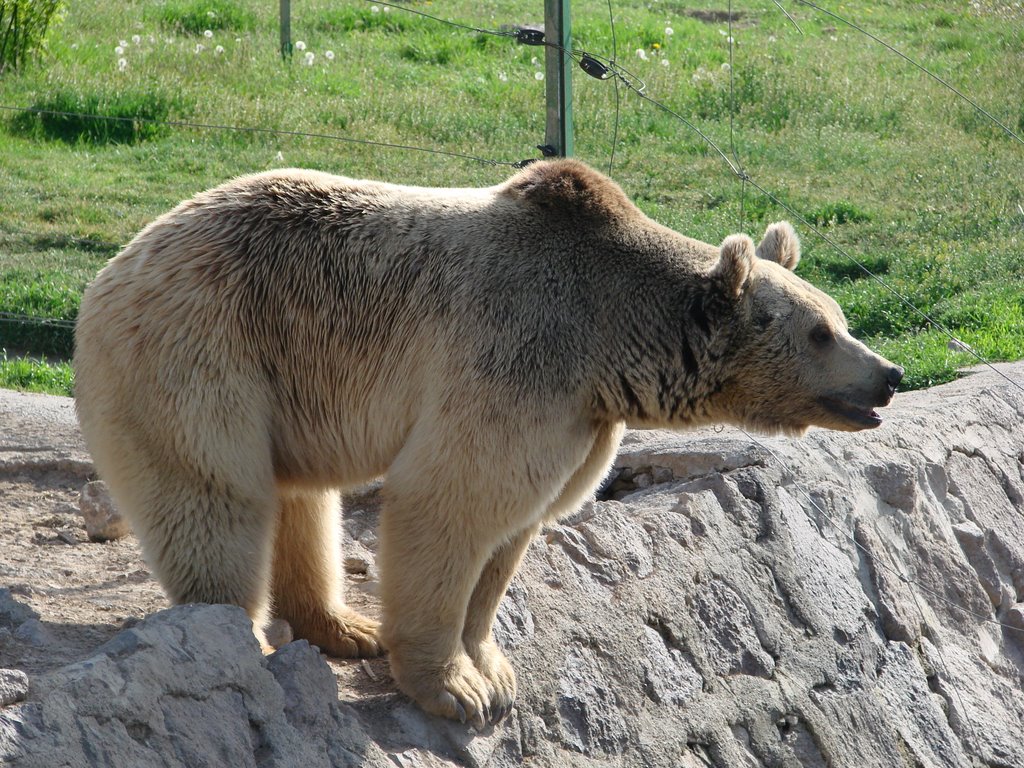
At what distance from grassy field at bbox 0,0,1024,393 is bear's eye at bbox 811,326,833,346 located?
353 centimetres

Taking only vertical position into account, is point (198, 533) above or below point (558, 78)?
below

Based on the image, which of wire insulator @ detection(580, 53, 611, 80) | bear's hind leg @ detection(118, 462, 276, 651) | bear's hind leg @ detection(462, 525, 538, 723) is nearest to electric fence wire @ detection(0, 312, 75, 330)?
wire insulator @ detection(580, 53, 611, 80)

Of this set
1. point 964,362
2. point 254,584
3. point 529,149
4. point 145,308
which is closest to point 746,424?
point 254,584

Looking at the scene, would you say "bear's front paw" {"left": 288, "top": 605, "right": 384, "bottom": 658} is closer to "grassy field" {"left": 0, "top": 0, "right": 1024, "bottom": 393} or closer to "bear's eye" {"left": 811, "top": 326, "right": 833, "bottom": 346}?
"bear's eye" {"left": 811, "top": 326, "right": 833, "bottom": 346}

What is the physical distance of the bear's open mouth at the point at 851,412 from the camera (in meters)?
4.57

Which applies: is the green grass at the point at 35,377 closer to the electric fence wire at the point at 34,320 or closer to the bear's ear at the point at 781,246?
the electric fence wire at the point at 34,320

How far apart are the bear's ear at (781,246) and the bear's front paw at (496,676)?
1.82 meters

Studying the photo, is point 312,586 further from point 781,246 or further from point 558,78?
point 558,78

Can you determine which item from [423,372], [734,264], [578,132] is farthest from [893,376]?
[578,132]

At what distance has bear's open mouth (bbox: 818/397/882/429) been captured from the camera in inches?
180

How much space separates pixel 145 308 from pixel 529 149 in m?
7.50

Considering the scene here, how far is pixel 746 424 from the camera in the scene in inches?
185

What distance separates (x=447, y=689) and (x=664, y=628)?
4.22 ft

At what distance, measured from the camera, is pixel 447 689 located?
4.27 m
